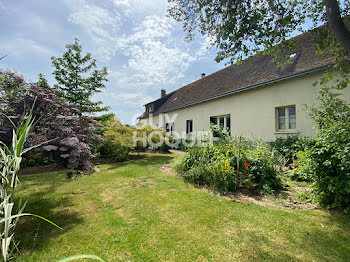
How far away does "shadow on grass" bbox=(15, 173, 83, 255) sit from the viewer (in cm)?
225

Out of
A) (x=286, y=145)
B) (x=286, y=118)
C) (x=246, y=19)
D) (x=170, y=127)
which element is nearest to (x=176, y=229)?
(x=246, y=19)

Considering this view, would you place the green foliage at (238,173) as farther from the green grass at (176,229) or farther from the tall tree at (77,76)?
the tall tree at (77,76)

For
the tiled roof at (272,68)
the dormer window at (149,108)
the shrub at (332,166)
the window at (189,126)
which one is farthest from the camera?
the dormer window at (149,108)

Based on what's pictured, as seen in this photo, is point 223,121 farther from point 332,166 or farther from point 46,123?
point 46,123

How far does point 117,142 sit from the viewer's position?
8.06 meters

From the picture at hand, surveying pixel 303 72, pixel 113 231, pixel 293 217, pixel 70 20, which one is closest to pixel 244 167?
pixel 293 217

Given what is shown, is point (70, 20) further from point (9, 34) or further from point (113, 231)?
point (113, 231)

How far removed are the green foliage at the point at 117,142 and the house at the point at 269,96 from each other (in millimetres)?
5748

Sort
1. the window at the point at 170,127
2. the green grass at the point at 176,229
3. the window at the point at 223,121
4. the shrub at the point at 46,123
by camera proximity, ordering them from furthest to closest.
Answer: the window at the point at 170,127, the window at the point at 223,121, the shrub at the point at 46,123, the green grass at the point at 176,229

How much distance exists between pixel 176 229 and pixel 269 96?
25.4 feet

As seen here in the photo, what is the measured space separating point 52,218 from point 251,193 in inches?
164

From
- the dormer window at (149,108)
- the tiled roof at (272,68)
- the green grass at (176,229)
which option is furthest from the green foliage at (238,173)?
the dormer window at (149,108)

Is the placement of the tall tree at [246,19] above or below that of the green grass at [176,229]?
above

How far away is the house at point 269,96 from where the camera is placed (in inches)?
260
